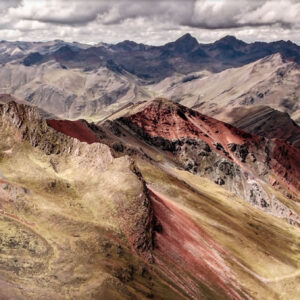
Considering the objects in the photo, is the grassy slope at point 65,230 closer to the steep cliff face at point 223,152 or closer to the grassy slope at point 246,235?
the grassy slope at point 246,235

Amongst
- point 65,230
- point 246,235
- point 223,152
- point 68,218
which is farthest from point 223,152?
point 65,230

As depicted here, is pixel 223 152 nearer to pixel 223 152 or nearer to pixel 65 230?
pixel 223 152

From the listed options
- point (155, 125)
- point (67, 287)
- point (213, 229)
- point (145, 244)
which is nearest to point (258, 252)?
point (213, 229)

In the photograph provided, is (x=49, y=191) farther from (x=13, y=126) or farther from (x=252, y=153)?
(x=252, y=153)

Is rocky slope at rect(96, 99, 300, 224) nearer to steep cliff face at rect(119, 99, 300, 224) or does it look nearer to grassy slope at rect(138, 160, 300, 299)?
steep cliff face at rect(119, 99, 300, 224)

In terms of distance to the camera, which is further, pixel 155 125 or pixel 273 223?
pixel 155 125

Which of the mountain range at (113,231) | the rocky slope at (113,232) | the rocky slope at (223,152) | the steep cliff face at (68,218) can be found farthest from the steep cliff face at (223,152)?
the steep cliff face at (68,218)
